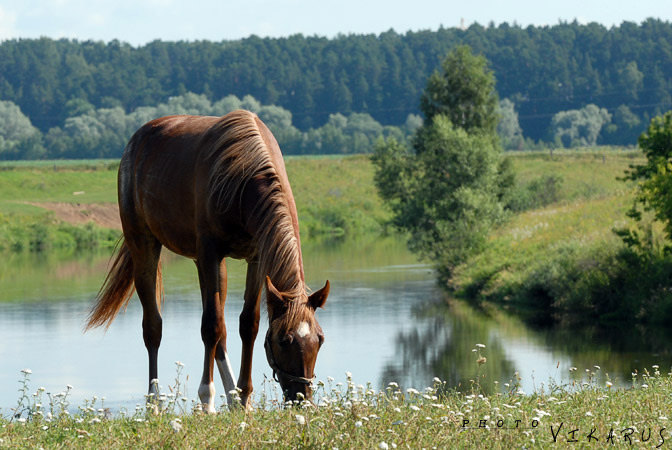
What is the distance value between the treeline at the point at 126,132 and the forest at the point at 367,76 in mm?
1846

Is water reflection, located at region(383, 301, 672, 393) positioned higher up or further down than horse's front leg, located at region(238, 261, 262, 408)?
further down

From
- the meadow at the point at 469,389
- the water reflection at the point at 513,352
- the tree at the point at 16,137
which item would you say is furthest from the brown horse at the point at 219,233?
the tree at the point at 16,137

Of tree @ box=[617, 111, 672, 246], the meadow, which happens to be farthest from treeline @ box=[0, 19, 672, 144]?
tree @ box=[617, 111, 672, 246]

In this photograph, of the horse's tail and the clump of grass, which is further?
the horse's tail

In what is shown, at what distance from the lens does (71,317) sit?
24797mm

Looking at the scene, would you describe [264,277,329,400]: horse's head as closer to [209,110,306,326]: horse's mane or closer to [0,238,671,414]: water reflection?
[209,110,306,326]: horse's mane

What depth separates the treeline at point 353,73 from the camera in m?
139

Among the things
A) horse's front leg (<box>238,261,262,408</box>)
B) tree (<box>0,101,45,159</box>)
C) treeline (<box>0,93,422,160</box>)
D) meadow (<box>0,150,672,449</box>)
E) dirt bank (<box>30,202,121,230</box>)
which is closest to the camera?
meadow (<box>0,150,672,449</box>)

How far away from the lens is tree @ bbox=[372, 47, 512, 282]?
32.9 metres

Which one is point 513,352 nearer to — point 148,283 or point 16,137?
point 148,283

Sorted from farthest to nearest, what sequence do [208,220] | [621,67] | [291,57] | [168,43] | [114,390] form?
1. [168,43]
2. [291,57]
3. [621,67]
4. [114,390]
5. [208,220]

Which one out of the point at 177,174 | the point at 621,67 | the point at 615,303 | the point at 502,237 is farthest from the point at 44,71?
the point at 177,174

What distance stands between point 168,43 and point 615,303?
15400 cm

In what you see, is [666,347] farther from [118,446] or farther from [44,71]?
[44,71]
